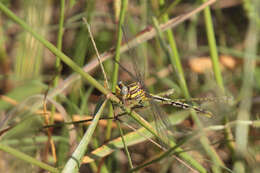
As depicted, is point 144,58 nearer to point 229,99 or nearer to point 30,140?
point 229,99

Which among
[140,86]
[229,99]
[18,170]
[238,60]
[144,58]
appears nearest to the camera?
[140,86]

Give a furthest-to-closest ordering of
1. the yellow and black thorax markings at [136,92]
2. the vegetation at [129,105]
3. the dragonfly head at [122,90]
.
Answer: the yellow and black thorax markings at [136,92]
the dragonfly head at [122,90]
the vegetation at [129,105]

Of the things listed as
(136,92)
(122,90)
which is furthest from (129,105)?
(136,92)

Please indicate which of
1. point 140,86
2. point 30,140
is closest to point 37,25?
point 30,140

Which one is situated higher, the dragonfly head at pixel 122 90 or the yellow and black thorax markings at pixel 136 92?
the dragonfly head at pixel 122 90

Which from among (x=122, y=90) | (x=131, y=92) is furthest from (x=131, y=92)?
(x=122, y=90)

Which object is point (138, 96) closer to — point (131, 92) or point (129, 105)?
point (131, 92)

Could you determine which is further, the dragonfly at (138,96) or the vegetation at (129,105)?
the dragonfly at (138,96)

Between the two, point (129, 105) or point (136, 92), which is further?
point (136, 92)

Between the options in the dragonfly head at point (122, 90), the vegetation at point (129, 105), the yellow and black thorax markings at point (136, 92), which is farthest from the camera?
the yellow and black thorax markings at point (136, 92)

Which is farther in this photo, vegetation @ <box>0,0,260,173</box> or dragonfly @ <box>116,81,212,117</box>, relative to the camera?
dragonfly @ <box>116,81,212,117</box>

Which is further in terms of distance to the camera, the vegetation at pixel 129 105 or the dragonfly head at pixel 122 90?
the dragonfly head at pixel 122 90
